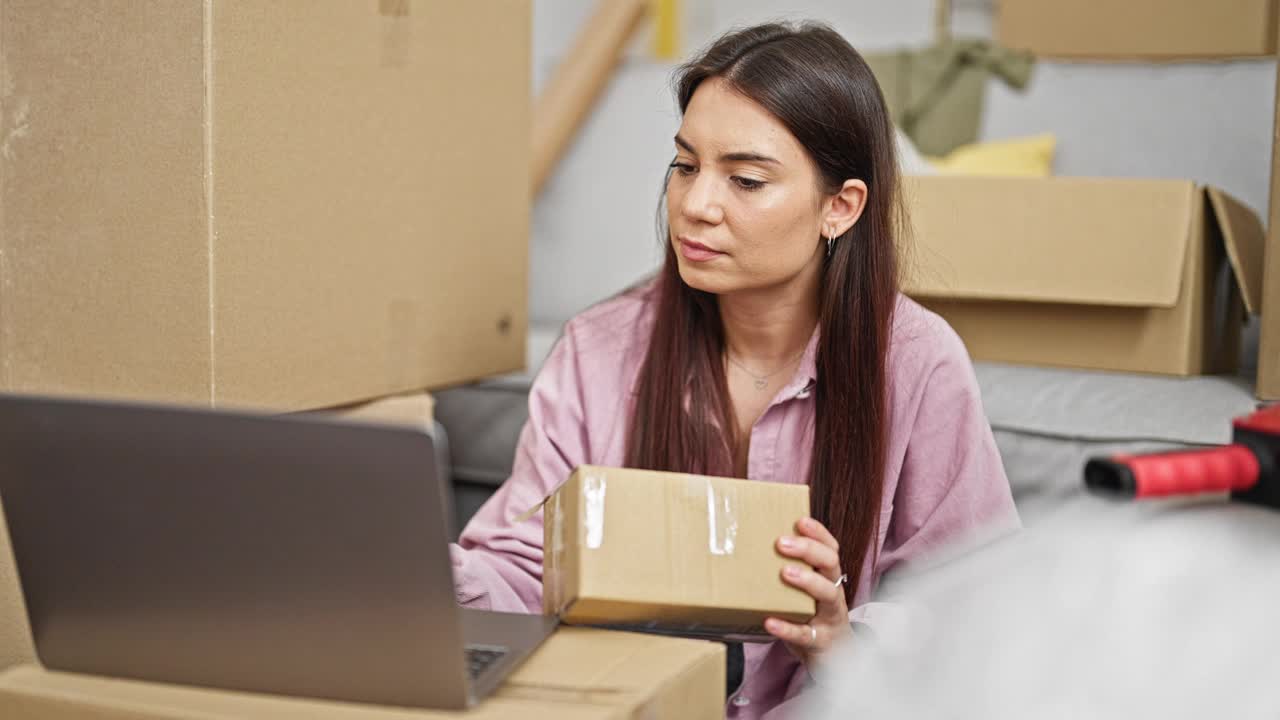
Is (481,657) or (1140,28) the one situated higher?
(1140,28)

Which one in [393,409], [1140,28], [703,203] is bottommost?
[393,409]

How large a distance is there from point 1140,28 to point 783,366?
897mm

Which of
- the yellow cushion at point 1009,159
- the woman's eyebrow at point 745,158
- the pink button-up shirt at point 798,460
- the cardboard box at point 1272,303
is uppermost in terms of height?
the woman's eyebrow at point 745,158

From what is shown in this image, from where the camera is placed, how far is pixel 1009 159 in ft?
5.48

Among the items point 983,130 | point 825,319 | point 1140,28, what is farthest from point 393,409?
point 1140,28

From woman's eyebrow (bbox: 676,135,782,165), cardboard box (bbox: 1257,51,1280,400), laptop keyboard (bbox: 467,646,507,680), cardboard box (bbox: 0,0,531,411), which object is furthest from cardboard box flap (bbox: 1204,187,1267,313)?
laptop keyboard (bbox: 467,646,507,680)

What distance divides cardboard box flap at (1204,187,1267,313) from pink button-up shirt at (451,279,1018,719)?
401 mm

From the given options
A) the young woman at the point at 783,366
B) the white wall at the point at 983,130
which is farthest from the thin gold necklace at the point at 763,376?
the white wall at the point at 983,130

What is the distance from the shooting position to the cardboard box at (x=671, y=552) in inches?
30.4

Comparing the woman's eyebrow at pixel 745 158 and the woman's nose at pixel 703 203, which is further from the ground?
the woman's eyebrow at pixel 745 158

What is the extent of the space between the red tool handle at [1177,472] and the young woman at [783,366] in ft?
1.33

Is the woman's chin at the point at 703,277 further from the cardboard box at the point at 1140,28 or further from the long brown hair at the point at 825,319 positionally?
the cardboard box at the point at 1140,28

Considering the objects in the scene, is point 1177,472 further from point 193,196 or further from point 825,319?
point 193,196

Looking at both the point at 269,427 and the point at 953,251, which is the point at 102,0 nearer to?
the point at 269,427
